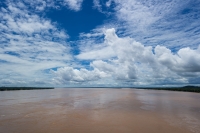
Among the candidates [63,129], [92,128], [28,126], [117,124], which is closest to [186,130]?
[117,124]

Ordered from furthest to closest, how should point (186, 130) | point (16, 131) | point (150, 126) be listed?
point (150, 126) < point (186, 130) < point (16, 131)

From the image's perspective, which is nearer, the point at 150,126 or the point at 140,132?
the point at 140,132

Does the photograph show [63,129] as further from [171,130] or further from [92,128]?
[171,130]

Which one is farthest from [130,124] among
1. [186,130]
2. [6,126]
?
[6,126]

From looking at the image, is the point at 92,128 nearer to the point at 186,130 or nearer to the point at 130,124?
the point at 130,124

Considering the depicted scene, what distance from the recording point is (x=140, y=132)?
8.46 m

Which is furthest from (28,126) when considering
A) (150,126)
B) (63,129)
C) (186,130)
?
(186,130)

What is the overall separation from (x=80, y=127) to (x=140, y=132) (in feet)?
11.8

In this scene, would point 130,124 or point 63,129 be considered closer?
point 63,129

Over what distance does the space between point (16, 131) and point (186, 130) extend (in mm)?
9801

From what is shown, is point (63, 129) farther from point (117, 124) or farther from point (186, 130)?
point (186, 130)

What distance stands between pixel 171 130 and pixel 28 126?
28.4 feet

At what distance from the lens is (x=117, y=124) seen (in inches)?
395

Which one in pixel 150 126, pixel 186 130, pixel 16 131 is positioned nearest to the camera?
pixel 16 131
